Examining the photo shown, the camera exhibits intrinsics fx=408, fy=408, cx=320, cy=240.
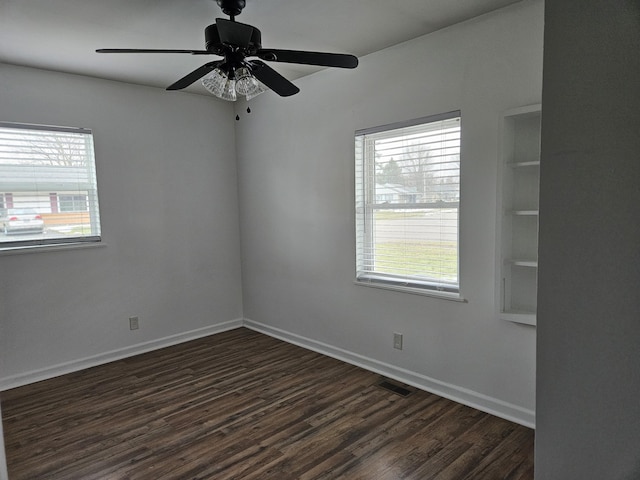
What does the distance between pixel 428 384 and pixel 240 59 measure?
8.42 ft

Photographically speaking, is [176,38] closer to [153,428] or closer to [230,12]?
[230,12]

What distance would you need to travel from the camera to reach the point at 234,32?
74.3 inches

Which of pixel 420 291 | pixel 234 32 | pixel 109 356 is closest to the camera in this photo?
pixel 234 32

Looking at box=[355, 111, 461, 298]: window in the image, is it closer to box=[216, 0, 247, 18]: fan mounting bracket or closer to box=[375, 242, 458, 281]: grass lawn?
box=[375, 242, 458, 281]: grass lawn

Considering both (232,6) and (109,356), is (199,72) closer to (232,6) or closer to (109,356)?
(232,6)

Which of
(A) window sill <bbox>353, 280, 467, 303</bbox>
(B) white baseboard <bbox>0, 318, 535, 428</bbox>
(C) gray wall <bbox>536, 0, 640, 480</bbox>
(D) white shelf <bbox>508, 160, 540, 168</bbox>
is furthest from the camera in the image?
(A) window sill <bbox>353, 280, 467, 303</bbox>

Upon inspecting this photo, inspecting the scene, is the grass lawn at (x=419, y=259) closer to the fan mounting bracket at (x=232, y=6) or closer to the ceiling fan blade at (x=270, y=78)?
the ceiling fan blade at (x=270, y=78)

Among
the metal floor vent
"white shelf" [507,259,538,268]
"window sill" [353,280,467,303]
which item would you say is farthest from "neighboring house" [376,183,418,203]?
the metal floor vent

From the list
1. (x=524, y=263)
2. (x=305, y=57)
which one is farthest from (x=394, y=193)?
(x=305, y=57)

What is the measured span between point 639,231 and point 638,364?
21cm

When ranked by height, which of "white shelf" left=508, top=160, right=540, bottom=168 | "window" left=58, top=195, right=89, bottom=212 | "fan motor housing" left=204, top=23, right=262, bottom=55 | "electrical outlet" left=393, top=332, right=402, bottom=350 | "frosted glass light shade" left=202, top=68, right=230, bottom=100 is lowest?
"electrical outlet" left=393, top=332, right=402, bottom=350

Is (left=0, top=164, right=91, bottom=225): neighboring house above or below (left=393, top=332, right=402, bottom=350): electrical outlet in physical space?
above

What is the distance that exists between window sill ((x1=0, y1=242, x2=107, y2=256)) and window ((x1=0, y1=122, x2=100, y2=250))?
0.11ft

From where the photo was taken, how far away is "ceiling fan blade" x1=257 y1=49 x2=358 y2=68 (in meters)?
2.13
